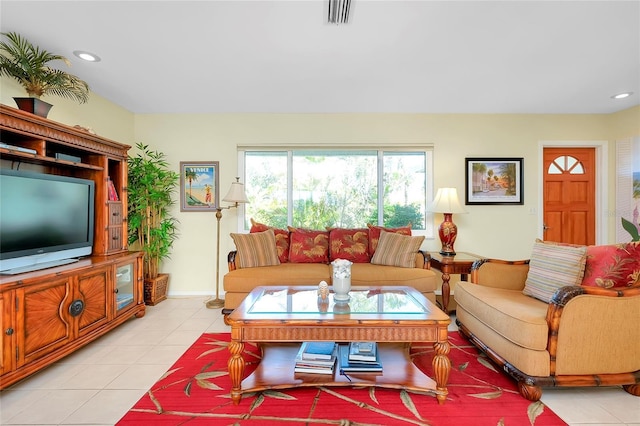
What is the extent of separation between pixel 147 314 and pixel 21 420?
165 cm

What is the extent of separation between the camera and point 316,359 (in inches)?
71.4

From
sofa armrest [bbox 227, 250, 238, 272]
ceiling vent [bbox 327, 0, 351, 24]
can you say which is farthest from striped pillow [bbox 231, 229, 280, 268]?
ceiling vent [bbox 327, 0, 351, 24]

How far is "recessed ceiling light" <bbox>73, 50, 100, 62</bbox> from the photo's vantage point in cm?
237

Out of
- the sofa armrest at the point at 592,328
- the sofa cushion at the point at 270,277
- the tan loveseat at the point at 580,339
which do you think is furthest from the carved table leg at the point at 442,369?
the sofa cushion at the point at 270,277

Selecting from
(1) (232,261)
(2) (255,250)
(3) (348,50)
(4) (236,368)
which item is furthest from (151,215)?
(3) (348,50)

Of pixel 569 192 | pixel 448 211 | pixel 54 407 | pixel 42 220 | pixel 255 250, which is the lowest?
pixel 54 407

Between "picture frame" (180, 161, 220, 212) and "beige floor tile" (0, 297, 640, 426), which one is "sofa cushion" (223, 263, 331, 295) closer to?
"beige floor tile" (0, 297, 640, 426)

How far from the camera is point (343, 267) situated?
6.44 feet

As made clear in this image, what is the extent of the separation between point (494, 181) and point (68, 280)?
4699 millimetres

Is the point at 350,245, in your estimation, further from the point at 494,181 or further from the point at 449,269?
the point at 494,181

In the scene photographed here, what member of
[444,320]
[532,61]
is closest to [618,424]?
[444,320]

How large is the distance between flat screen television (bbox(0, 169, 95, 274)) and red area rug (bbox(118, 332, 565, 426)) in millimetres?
1324

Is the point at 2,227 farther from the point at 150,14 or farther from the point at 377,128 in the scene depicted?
the point at 377,128

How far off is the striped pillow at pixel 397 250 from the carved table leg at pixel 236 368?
194 centimetres
